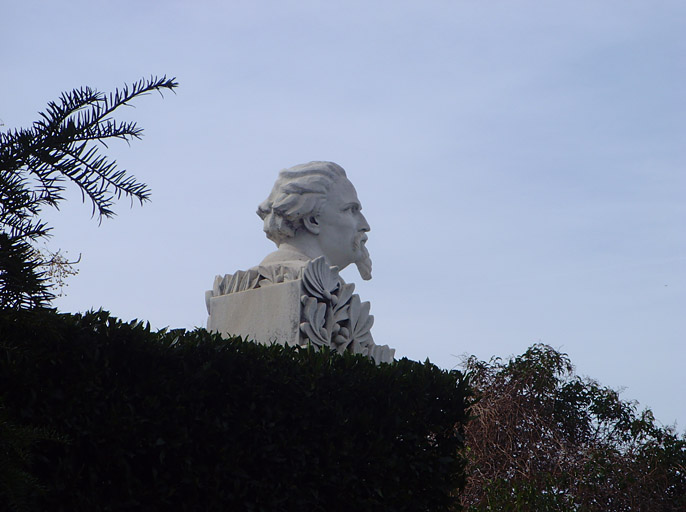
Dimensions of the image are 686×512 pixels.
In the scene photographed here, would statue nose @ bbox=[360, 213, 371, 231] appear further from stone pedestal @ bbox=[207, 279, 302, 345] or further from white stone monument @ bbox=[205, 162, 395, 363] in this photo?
stone pedestal @ bbox=[207, 279, 302, 345]

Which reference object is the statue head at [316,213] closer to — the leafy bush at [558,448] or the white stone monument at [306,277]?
the white stone monument at [306,277]

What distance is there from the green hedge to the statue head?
6.43 ft

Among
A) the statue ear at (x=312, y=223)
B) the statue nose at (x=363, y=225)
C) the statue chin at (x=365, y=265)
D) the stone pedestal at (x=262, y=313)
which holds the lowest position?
the stone pedestal at (x=262, y=313)

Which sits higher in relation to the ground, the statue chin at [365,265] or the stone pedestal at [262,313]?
the statue chin at [365,265]

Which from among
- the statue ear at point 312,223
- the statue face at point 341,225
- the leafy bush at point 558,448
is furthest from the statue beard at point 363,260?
the leafy bush at point 558,448

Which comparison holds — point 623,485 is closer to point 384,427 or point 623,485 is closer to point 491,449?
point 491,449

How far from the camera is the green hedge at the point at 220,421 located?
15.0ft

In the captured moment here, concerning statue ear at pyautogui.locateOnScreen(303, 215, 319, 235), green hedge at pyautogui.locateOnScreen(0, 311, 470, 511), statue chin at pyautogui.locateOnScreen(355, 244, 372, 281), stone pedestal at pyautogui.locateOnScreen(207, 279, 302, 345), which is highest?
statue ear at pyautogui.locateOnScreen(303, 215, 319, 235)

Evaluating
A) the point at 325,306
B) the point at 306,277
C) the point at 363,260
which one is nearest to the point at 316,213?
the point at 363,260

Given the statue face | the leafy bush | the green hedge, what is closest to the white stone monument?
the statue face

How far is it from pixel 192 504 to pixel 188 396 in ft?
1.90

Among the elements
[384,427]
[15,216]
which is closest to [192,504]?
[384,427]

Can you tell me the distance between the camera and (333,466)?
17.7 feet

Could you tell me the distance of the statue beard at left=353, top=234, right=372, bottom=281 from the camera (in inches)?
310
